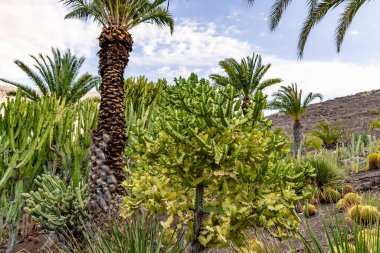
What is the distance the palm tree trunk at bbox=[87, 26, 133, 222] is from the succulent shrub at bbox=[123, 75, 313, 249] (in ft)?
11.2

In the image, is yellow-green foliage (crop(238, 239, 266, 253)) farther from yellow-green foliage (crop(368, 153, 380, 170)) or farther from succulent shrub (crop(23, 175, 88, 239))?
yellow-green foliage (crop(368, 153, 380, 170))

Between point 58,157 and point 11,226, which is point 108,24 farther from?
point 11,226

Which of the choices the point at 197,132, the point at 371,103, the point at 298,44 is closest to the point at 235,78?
the point at 298,44

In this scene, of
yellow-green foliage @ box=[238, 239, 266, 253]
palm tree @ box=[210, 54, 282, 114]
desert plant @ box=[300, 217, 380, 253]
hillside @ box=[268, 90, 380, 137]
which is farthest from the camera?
hillside @ box=[268, 90, 380, 137]

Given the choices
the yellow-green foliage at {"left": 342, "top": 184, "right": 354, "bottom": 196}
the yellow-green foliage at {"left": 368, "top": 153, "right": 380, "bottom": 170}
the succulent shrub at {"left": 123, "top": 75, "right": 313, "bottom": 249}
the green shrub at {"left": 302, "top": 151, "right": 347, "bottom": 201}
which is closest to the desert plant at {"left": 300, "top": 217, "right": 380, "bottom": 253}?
the succulent shrub at {"left": 123, "top": 75, "right": 313, "bottom": 249}

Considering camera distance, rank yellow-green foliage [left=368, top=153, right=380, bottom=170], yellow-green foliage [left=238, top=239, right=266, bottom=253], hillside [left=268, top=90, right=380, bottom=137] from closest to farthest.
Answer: yellow-green foliage [left=238, top=239, right=266, bottom=253]
yellow-green foliage [left=368, top=153, right=380, bottom=170]
hillside [left=268, top=90, right=380, bottom=137]

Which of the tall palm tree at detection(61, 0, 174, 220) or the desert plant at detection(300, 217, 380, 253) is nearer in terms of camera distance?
the desert plant at detection(300, 217, 380, 253)

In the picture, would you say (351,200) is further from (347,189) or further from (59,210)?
(59,210)

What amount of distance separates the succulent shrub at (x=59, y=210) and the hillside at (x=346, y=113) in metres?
23.3

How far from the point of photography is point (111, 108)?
8.66 m

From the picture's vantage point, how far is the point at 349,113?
35031mm

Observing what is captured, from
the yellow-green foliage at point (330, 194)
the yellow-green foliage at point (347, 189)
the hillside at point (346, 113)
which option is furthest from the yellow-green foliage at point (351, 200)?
the hillside at point (346, 113)

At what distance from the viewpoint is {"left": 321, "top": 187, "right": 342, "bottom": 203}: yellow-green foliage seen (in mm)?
9305

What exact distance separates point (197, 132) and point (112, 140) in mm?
4417
